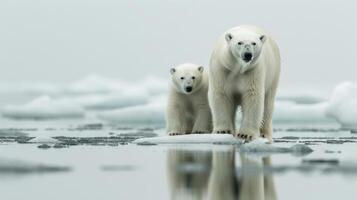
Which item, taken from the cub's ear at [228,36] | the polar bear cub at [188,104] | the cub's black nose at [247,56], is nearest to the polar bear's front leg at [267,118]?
the polar bear cub at [188,104]

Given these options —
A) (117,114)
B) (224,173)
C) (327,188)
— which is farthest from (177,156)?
(117,114)

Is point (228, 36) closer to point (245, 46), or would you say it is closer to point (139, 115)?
point (245, 46)

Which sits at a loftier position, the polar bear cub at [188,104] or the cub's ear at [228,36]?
the cub's ear at [228,36]

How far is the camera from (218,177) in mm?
5879

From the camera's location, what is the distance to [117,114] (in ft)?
60.8

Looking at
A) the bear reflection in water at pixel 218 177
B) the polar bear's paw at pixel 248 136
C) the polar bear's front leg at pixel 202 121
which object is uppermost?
the polar bear's front leg at pixel 202 121

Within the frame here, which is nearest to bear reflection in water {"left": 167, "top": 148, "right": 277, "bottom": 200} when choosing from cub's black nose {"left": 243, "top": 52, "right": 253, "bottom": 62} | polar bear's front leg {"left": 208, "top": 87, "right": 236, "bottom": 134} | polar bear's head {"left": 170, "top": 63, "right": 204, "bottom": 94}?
cub's black nose {"left": 243, "top": 52, "right": 253, "bottom": 62}

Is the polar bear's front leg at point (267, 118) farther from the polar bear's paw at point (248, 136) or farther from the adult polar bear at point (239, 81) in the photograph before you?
the polar bear's paw at point (248, 136)

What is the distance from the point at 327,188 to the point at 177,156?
250cm

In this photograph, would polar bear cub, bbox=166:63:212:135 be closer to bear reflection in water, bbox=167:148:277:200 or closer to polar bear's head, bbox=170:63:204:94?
polar bear's head, bbox=170:63:204:94

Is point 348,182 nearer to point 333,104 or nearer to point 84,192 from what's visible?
point 84,192

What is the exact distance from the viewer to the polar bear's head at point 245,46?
8.70 m

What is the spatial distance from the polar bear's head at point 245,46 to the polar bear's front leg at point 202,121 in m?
1.24

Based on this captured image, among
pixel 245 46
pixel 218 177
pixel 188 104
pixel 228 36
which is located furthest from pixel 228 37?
pixel 218 177
